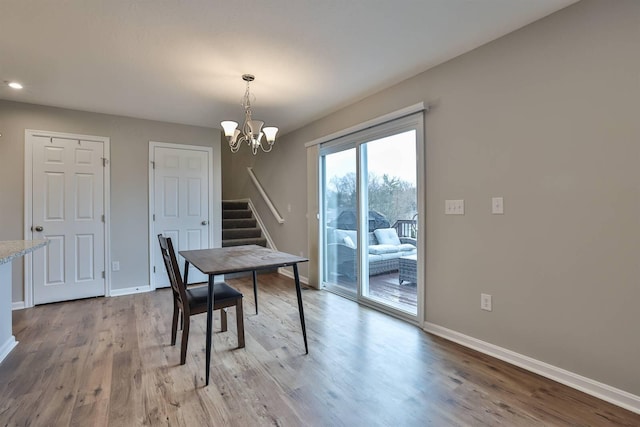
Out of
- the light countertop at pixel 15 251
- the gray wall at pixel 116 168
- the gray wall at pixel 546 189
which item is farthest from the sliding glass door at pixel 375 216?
the light countertop at pixel 15 251

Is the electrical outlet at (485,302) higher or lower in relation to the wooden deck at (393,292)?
higher

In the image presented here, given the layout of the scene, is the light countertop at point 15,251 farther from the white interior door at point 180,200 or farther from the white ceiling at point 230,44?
the white interior door at point 180,200

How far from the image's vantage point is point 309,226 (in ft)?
14.3

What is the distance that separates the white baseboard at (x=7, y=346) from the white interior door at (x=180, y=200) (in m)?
1.74

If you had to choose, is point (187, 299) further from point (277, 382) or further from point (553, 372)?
point (553, 372)

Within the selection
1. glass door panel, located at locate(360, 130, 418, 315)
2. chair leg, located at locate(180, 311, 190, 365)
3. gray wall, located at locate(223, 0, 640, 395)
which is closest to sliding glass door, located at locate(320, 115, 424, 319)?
glass door panel, located at locate(360, 130, 418, 315)

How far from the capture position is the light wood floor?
5.36ft

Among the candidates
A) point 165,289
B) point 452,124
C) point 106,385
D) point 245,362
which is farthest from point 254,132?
point 165,289

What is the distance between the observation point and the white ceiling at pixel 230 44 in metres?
1.91

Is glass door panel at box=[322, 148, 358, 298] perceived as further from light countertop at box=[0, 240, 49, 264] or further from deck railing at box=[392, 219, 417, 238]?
light countertop at box=[0, 240, 49, 264]

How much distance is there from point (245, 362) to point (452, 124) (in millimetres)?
2429

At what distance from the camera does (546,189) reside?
79.5 inches

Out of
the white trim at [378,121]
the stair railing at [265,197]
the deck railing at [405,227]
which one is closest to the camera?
the white trim at [378,121]

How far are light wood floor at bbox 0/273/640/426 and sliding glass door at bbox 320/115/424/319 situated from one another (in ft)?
1.68
